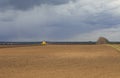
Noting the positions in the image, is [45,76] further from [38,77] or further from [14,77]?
[14,77]

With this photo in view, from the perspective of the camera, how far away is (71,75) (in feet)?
51.4

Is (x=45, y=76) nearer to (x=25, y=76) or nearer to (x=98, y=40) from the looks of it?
(x=25, y=76)

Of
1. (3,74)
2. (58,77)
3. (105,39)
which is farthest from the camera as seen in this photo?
(105,39)

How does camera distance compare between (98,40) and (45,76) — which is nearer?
(45,76)

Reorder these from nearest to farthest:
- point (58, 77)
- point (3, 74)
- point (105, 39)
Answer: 1. point (58, 77)
2. point (3, 74)
3. point (105, 39)

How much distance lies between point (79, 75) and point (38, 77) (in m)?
2.16

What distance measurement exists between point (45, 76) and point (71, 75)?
1.37 metres

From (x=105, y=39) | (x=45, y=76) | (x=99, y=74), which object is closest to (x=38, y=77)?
(x=45, y=76)

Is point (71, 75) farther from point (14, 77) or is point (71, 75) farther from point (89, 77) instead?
point (14, 77)

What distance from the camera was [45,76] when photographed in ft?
50.2

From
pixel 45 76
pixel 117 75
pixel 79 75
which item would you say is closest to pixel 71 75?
pixel 79 75

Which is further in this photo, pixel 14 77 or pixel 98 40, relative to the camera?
pixel 98 40

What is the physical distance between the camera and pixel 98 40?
8838 centimetres

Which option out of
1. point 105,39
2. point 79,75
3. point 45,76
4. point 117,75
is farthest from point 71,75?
point 105,39
